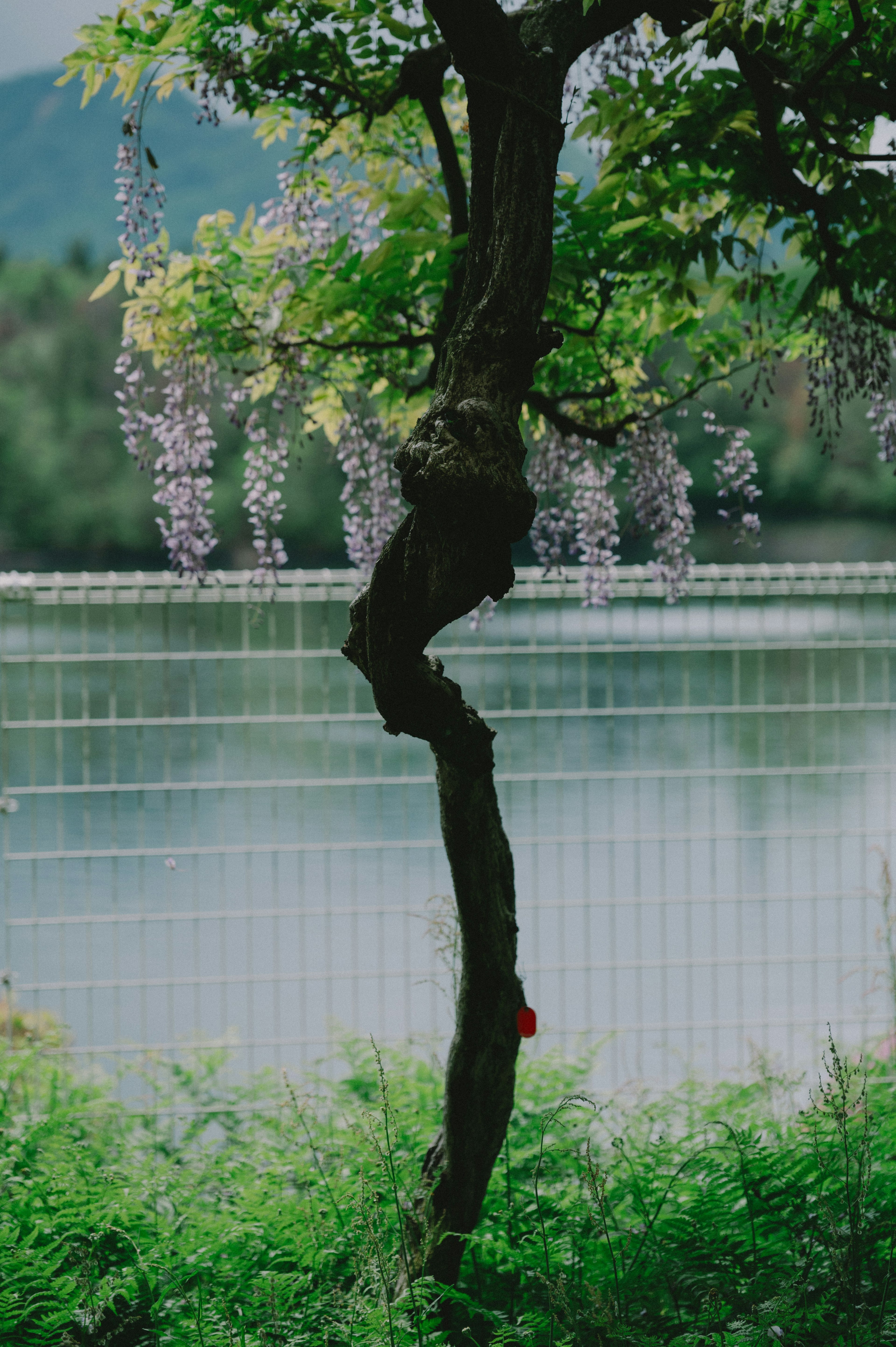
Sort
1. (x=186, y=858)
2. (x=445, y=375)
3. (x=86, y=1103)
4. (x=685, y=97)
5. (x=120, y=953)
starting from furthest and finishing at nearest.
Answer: (x=186, y=858)
(x=120, y=953)
(x=86, y=1103)
(x=685, y=97)
(x=445, y=375)

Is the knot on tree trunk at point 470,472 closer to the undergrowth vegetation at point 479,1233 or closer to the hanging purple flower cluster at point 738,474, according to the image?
the undergrowth vegetation at point 479,1233

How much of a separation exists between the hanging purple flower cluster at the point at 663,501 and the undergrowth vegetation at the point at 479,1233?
1515 millimetres

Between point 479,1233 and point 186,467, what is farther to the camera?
point 186,467

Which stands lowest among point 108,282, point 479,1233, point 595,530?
point 479,1233

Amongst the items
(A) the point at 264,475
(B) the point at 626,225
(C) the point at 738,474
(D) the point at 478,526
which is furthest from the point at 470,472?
(C) the point at 738,474

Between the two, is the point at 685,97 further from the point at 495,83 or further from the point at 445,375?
the point at 445,375

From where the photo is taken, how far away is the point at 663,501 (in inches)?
133

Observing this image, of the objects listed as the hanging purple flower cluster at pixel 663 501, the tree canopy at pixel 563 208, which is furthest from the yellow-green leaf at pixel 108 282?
the hanging purple flower cluster at pixel 663 501

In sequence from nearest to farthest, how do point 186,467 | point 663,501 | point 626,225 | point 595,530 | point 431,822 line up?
1. point 626,225
2. point 186,467
3. point 663,501
4. point 595,530
5. point 431,822

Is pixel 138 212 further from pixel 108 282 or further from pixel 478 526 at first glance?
pixel 478 526

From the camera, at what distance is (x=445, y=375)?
163cm

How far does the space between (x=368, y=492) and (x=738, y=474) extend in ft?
3.68

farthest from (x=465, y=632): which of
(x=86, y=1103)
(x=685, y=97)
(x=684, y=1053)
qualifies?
(x=685, y=97)

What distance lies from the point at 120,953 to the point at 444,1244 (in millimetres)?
4805
